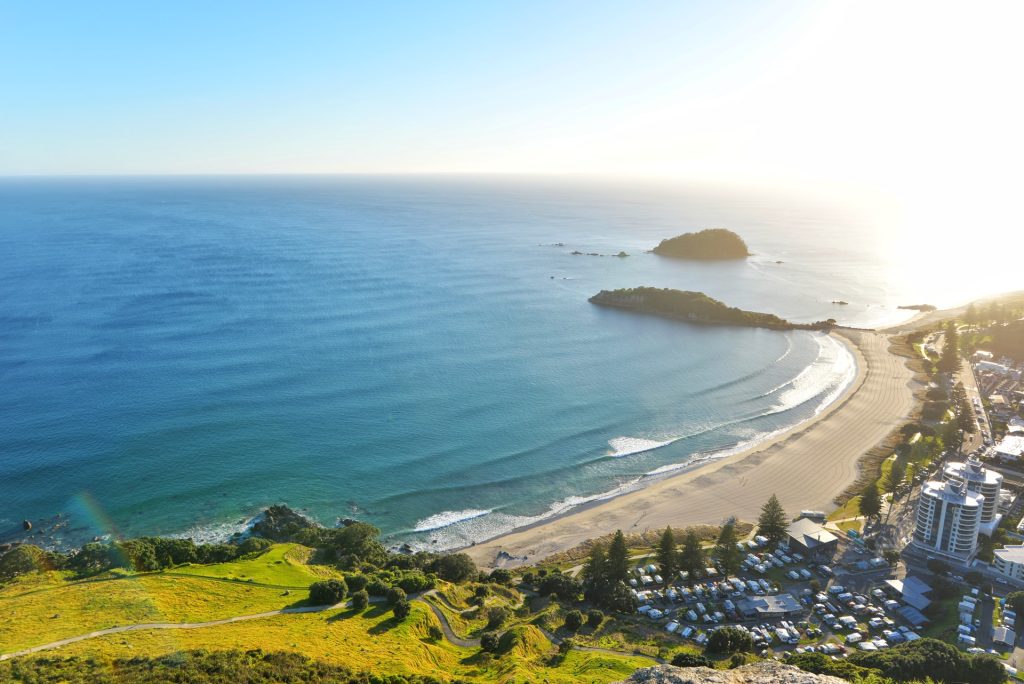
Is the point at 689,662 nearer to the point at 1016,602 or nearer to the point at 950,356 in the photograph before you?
the point at 1016,602

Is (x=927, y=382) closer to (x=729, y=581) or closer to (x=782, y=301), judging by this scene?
(x=782, y=301)

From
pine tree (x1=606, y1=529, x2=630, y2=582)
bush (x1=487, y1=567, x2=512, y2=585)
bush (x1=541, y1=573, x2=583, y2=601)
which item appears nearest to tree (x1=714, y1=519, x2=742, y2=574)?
pine tree (x1=606, y1=529, x2=630, y2=582)

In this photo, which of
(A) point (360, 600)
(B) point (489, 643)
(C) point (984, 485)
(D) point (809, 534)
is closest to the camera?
(B) point (489, 643)

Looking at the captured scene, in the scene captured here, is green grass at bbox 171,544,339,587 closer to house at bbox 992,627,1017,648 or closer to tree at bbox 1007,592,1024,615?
house at bbox 992,627,1017,648

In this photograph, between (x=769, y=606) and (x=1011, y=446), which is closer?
(x=769, y=606)

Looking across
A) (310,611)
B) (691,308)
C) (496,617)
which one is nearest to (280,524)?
(310,611)

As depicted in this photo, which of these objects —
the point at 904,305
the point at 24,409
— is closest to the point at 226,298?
the point at 24,409

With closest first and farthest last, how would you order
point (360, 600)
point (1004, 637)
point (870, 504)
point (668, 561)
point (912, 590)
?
point (360, 600) → point (1004, 637) → point (912, 590) → point (668, 561) → point (870, 504)
